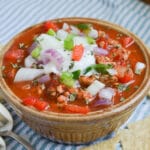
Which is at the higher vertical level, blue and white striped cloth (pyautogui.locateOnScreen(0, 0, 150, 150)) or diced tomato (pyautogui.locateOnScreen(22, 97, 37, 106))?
blue and white striped cloth (pyautogui.locateOnScreen(0, 0, 150, 150))

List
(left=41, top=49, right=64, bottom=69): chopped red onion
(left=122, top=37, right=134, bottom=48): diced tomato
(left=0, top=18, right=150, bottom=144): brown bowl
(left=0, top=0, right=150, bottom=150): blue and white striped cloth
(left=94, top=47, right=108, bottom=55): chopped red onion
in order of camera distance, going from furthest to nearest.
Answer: (left=0, top=0, right=150, bottom=150): blue and white striped cloth, (left=122, top=37, right=134, bottom=48): diced tomato, (left=94, top=47, right=108, bottom=55): chopped red onion, (left=41, top=49, right=64, bottom=69): chopped red onion, (left=0, top=18, right=150, bottom=144): brown bowl

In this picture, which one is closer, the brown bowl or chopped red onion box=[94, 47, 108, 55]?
the brown bowl

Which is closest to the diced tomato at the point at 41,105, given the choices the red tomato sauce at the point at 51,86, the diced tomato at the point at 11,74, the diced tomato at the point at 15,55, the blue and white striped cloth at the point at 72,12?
the red tomato sauce at the point at 51,86

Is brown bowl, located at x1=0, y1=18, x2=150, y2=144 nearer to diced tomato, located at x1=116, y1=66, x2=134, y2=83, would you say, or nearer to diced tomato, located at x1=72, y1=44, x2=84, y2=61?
diced tomato, located at x1=116, y1=66, x2=134, y2=83

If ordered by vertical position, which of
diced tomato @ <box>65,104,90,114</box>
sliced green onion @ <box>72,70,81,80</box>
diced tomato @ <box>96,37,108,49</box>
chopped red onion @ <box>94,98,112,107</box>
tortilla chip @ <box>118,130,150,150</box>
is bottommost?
diced tomato @ <box>65,104,90,114</box>

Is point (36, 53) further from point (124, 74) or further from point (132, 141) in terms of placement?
point (132, 141)

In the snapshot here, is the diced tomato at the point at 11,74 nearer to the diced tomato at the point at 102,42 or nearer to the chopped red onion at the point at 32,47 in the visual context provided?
the chopped red onion at the point at 32,47

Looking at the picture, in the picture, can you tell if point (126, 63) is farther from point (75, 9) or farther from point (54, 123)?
point (75, 9)

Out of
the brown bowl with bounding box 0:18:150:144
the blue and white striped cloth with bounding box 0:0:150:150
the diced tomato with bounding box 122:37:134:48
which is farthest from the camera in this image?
the blue and white striped cloth with bounding box 0:0:150:150

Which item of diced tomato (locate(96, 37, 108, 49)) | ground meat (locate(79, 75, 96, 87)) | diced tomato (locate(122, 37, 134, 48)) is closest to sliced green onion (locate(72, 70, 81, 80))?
ground meat (locate(79, 75, 96, 87))
